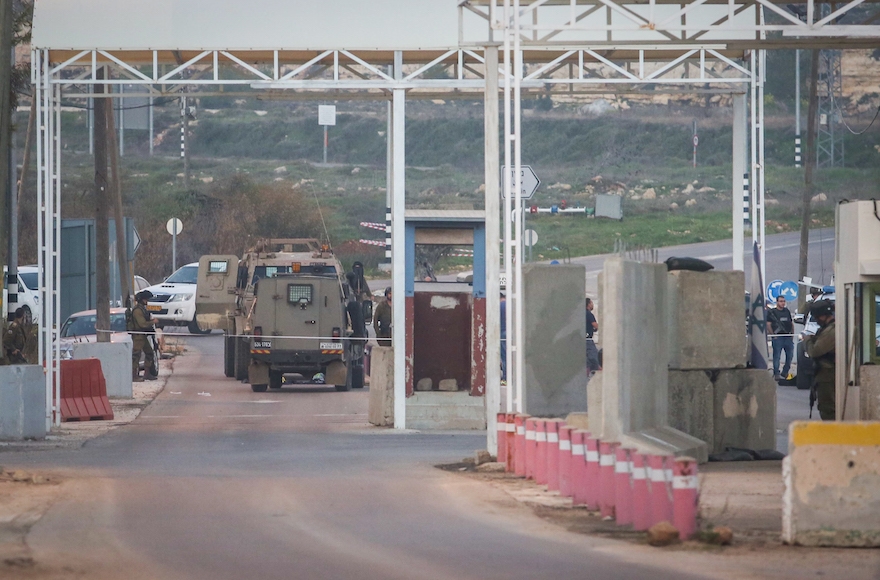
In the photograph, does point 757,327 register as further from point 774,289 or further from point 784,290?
point 774,289

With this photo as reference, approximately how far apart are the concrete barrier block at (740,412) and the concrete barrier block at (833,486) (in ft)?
21.7

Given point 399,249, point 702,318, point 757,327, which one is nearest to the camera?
point 702,318

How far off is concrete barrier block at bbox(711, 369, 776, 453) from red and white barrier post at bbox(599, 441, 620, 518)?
5.37 metres

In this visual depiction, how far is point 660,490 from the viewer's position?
10461mm

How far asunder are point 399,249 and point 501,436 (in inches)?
245

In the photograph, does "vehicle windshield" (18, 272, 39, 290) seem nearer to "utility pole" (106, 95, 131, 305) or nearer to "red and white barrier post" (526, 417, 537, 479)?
"utility pole" (106, 95, 131, 305)

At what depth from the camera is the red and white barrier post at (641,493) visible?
10.7 meters

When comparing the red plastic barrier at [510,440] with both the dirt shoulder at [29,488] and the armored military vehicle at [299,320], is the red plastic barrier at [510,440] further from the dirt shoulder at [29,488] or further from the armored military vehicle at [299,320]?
the armored military vehicle at [299,320]

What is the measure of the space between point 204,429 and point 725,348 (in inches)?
337

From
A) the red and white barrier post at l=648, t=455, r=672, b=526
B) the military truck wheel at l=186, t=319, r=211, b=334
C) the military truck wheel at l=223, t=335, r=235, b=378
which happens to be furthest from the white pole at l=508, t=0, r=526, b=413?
the military truck wheel at l=186, t=319, r=211, b=334

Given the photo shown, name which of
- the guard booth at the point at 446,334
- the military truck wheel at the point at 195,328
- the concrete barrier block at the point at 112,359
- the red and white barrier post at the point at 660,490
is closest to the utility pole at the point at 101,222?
the concrete barrier block at the point at 112,359

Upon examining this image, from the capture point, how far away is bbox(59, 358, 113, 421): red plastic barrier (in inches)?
919

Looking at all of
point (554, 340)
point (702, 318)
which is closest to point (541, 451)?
point (702, 318)

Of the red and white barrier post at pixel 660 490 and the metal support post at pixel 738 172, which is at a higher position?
the metal support post at pixel 738 172
